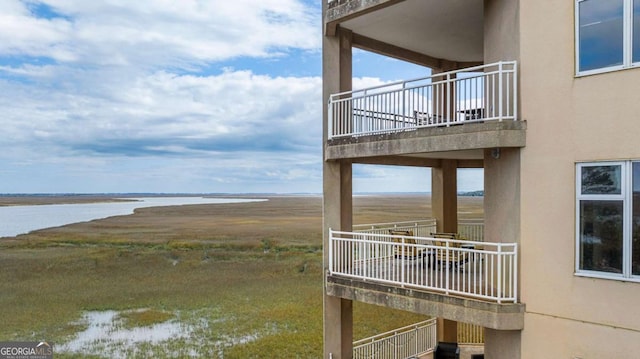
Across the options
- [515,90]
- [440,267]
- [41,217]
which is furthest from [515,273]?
[41,217]

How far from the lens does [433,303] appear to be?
7523 mm

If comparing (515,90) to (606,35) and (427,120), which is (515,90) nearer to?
(606,35)

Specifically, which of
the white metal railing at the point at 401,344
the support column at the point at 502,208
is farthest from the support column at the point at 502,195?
the white metal railing at the point at 401,344

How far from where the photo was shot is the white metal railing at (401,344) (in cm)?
1127

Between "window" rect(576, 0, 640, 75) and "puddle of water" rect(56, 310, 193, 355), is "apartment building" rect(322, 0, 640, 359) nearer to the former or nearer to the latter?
"window" rect(576, 0, 640, 75)

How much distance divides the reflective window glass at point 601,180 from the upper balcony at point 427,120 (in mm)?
1062

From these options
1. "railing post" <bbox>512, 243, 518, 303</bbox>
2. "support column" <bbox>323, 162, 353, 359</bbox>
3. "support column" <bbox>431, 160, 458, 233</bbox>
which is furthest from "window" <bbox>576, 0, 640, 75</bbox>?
"support column" <bbox>431, 160, 458, 233</bbox>

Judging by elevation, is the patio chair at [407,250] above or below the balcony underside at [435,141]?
below

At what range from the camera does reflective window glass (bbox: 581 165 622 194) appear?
5.95 metres

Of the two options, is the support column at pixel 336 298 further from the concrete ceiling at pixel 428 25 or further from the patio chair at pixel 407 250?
the concrete ceiling at pixel 428 25

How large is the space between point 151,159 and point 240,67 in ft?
105

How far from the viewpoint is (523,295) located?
690 centimetres

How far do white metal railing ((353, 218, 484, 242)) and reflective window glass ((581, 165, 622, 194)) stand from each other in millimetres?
5176

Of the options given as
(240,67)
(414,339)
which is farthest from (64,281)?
(240,67)
